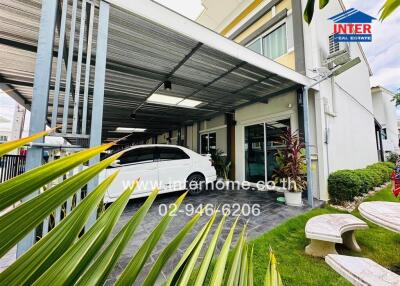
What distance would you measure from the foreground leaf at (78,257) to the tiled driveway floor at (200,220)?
2.11 meters

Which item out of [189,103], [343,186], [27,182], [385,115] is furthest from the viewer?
[385,115]

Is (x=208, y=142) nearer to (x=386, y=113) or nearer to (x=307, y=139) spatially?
(x=307, y=139)

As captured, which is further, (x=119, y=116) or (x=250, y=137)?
(x=119, y=116)

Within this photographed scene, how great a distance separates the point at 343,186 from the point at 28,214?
20.2ft

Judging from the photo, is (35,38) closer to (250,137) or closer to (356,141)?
(250,137)

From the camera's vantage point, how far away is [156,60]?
383 centimetres

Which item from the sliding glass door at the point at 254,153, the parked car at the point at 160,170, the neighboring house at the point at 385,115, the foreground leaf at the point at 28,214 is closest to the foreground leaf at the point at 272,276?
the foreground leaf at the point at 28,214

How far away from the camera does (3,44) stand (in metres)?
3.22

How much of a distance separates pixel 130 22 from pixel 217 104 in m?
4.68

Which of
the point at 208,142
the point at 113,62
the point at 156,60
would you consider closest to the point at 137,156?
the point at 113,62

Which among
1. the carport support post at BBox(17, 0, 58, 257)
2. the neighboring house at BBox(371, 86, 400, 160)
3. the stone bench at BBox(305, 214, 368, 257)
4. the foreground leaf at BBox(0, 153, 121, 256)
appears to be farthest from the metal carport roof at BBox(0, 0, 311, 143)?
the neighboring house at BBox(371, 86, 400, 160)

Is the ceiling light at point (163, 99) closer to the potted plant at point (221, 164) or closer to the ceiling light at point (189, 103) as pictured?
the ceiling light at point (189, 103)

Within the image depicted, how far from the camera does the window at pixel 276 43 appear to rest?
6.37 meters

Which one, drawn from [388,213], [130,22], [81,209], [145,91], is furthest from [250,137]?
[81,209]
